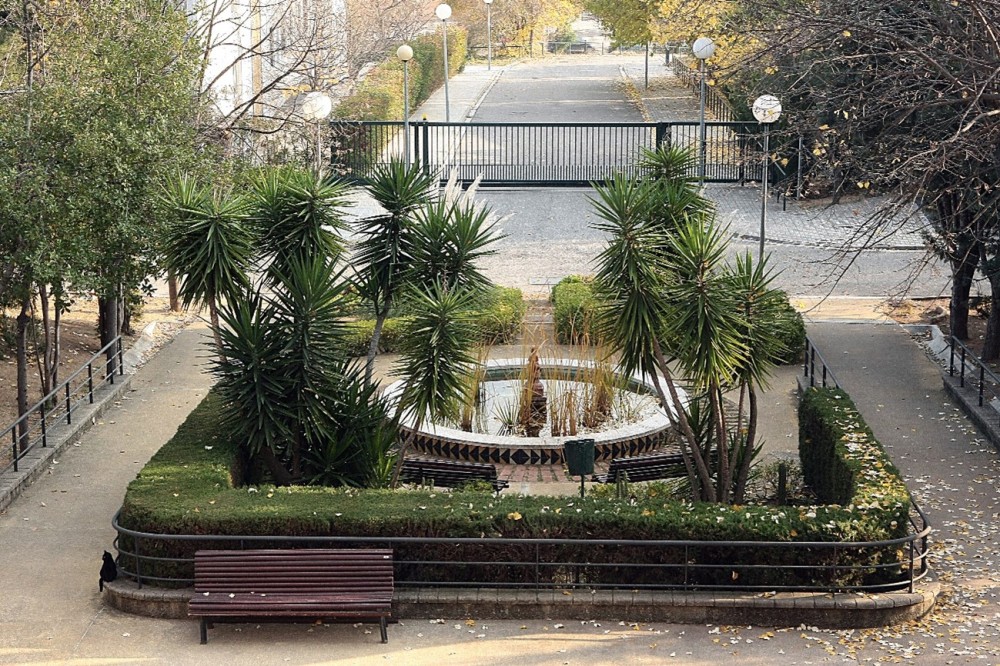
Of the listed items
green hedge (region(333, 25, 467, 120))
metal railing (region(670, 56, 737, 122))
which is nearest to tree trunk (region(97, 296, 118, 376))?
green hedge (region(333, 25, 467, 120))

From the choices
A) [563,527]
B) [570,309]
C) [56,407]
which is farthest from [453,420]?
[570,309]

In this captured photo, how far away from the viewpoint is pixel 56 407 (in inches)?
640

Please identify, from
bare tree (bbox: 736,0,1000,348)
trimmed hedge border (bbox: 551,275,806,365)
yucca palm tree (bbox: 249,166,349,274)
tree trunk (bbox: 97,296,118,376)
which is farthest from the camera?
trimmed hedge border (bbox: 551,275,806,365)

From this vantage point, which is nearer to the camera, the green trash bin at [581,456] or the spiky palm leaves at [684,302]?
the spiky palm leaves at [684,302]

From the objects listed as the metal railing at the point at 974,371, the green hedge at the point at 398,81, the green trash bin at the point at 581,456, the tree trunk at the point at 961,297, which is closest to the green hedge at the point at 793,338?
the metal railing at the point at 974,371

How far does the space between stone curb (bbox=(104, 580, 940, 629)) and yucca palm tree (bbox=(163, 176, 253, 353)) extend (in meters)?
3.05

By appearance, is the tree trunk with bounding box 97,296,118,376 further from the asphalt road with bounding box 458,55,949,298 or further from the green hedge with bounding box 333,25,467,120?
the green hedge with bounding box 333,25,467,120

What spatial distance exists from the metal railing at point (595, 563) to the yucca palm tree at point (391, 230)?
9.69ft

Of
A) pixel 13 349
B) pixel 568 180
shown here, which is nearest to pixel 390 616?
pixel 13 349

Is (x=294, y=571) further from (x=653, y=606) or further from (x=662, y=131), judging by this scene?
(x=662, y=131)

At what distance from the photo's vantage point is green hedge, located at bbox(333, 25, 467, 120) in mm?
37062

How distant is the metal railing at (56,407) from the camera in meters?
15.5

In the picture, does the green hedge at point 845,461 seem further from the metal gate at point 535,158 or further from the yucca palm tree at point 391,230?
the metal gate at point 535,158

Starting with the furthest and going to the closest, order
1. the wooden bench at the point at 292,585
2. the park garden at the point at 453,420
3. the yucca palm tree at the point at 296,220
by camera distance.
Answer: the yucca palm tree at the point at 296,220
the park garden at the point at 453,420
the wooden bench at the point at 292,585
